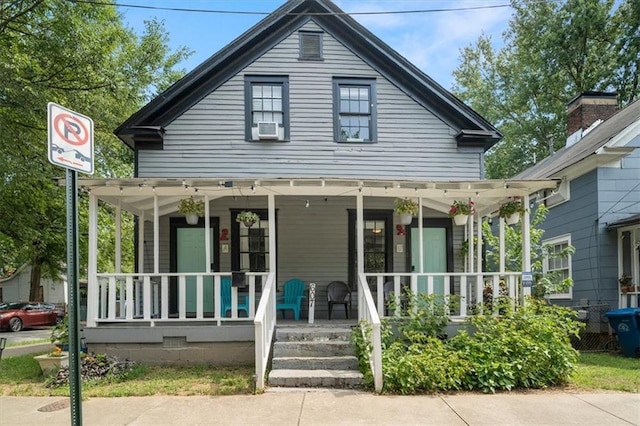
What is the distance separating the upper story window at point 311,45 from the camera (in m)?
10.4

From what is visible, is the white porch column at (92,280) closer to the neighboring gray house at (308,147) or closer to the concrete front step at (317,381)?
the neighboring gray house at (308,147)

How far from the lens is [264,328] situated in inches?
258

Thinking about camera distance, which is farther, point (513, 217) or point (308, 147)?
point (308, 147)

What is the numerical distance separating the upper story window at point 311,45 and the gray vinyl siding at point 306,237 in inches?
126

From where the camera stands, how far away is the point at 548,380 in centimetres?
634

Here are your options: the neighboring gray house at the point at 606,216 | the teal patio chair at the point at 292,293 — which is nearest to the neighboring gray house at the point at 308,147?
the teal patio chair at the point at 292,293

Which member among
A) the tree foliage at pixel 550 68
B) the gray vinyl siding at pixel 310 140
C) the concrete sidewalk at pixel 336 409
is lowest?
the concrete sidewalk at pixel 336 409

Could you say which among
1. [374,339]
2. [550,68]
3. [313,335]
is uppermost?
[550,68]

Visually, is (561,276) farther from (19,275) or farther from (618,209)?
(19,275)

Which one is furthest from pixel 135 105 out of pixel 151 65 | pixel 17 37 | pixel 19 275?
pixel 19 275

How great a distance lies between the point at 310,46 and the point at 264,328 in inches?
261

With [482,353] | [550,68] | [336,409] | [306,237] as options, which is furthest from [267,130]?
[550,68]

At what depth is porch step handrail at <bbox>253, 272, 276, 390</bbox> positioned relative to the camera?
605 centimetres

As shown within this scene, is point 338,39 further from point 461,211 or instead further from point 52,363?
point 52,363
